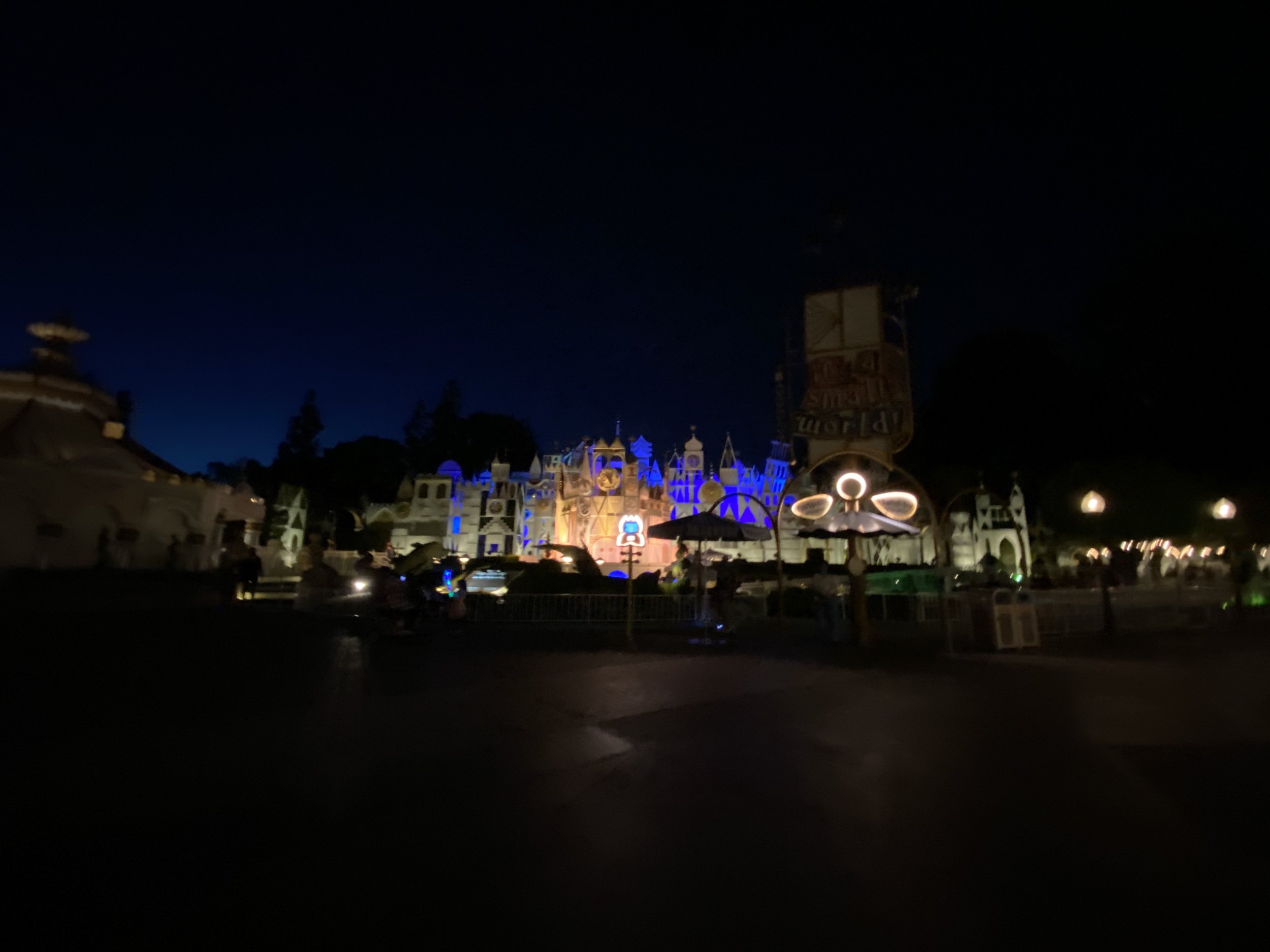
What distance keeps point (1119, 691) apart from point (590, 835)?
7.17m

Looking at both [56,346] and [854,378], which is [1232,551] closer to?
[854,378]

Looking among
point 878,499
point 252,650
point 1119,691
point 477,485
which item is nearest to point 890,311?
point 878,499

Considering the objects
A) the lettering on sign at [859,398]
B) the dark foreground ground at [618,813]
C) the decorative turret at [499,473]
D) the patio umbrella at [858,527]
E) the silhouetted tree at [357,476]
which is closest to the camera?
the dark foreground ground at [618,813]

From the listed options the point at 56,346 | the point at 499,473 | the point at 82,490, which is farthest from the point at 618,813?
the point at 499,473

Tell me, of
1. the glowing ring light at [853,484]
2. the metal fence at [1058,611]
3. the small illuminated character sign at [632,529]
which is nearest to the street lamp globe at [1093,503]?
the metal fence at [1058,611]

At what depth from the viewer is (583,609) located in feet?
49.8

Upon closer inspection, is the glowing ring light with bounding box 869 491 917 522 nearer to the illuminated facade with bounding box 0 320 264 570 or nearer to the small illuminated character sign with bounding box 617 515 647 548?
the illuminated facade with bounding box 0 320 264 570

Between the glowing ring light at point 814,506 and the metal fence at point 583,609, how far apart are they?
131 inches

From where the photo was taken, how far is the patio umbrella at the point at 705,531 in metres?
13.3

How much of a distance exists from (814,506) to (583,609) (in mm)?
6043

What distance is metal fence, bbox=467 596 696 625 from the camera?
1502 cm

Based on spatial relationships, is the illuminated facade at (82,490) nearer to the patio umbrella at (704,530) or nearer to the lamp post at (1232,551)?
the patio umbrella at (704,530)

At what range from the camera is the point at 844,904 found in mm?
2705

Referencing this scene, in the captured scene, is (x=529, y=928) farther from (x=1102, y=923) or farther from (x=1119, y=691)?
(x=1119, y=691)
